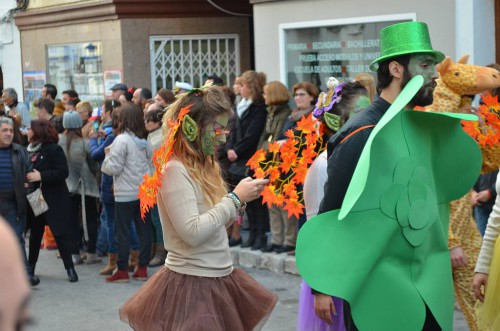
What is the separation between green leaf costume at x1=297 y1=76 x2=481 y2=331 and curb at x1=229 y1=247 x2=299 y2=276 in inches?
202

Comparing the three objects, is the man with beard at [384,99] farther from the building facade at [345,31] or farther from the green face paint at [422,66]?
the building facade at [345,31]

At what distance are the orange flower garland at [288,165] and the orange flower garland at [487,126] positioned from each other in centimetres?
93

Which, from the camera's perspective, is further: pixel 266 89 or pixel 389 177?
pixel 266 89

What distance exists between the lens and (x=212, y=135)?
455 centimetres

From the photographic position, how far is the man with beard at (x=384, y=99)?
3.92 metres

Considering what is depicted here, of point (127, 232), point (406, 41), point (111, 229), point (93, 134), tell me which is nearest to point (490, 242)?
point (406, 41)

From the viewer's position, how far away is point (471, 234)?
18.0 feet

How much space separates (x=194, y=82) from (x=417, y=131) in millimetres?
11424

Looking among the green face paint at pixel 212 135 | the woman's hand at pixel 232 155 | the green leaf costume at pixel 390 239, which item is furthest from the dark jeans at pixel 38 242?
the green leaf costume at pixel 390 239

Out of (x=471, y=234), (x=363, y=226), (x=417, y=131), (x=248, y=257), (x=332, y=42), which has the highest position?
(x=332, y=42)

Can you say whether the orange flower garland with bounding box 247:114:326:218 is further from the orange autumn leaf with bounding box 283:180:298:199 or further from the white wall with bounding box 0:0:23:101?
the white wall with bounding box 0:0:23:101

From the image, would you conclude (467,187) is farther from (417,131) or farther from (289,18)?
(289,18)

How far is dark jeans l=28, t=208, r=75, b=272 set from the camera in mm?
9539

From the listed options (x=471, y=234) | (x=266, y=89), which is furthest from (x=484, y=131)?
(x=266, y=89)
